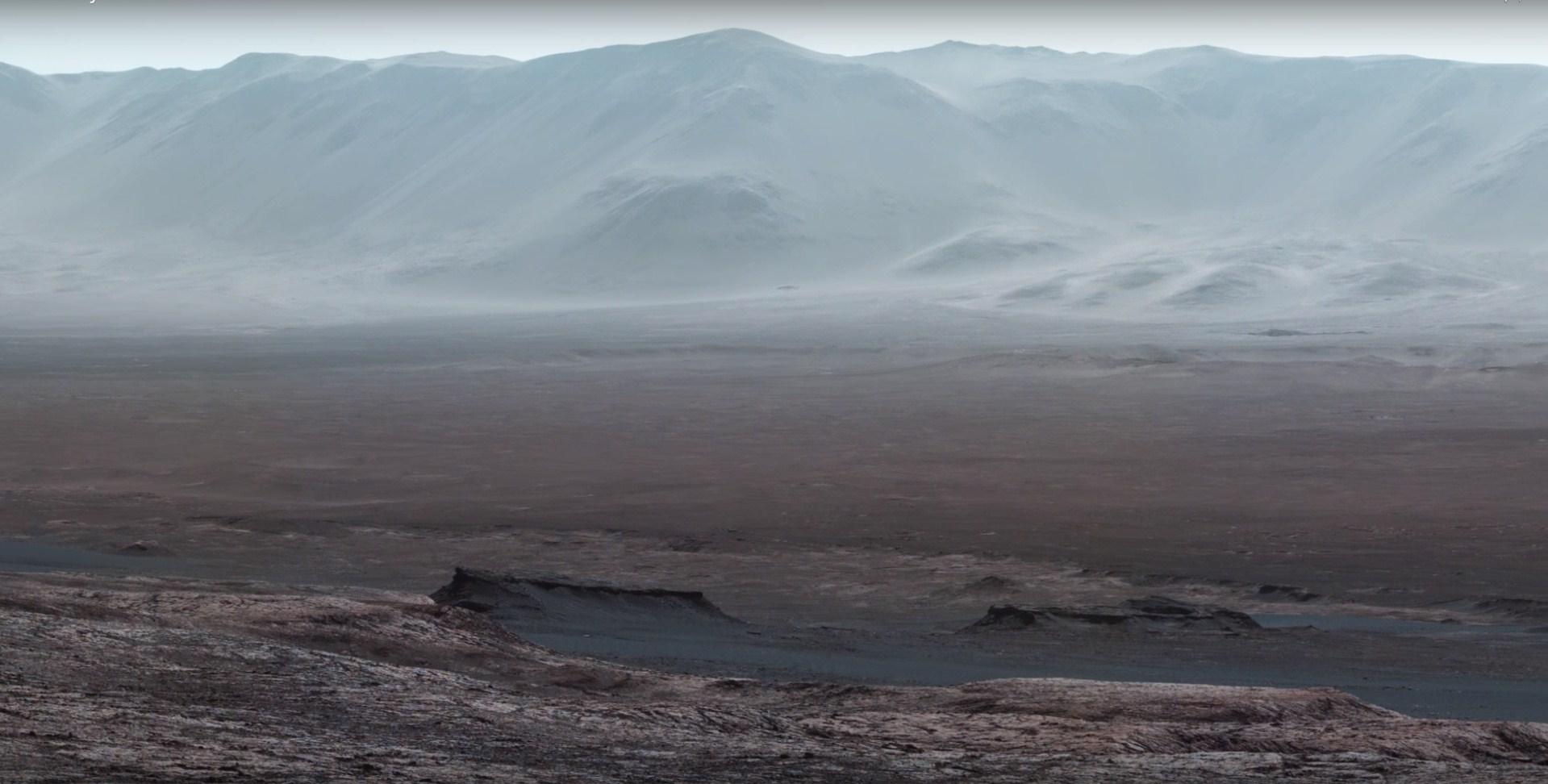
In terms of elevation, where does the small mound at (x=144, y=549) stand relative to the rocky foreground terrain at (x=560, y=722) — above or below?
below

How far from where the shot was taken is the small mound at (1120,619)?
11.0 metres

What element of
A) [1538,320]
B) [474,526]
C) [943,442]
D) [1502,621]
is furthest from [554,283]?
[1502,621]

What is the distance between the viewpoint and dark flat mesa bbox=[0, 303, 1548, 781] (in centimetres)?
1048

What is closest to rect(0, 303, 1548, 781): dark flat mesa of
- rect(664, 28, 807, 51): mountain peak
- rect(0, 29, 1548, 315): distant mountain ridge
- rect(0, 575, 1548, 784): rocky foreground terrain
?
rect(0, 575, 1548, 784): rocky foreground terrain

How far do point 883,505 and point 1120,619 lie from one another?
19.4ft

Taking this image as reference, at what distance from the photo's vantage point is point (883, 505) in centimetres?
1688

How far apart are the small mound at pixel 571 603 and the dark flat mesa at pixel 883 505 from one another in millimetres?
63

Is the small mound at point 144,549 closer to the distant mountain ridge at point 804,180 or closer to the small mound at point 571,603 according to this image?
the small mound at point 571,603

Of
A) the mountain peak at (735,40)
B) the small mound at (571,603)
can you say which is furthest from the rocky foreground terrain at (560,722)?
the mountain peak at (735,40)

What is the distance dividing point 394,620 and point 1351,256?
2611 inches

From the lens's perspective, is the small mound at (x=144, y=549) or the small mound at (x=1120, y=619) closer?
the small mound at (x=1120, y=619)

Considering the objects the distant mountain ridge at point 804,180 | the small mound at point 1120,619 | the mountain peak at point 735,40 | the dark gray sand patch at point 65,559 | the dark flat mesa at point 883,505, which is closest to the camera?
the dark flat mesa at point 883,505

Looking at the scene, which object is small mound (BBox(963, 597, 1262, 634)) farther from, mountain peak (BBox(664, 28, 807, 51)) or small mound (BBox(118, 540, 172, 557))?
mountain peak (BBox(664, 28, 807, 51))

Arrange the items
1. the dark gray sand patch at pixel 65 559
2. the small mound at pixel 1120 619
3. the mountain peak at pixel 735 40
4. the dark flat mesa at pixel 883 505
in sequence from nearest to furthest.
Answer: the dark flat mesa at pixel 883 505 < the small mound at pixel 1120 619 < the dark gray sand patch at pixel 65 559 < the mountain peak at pixel 735 40
